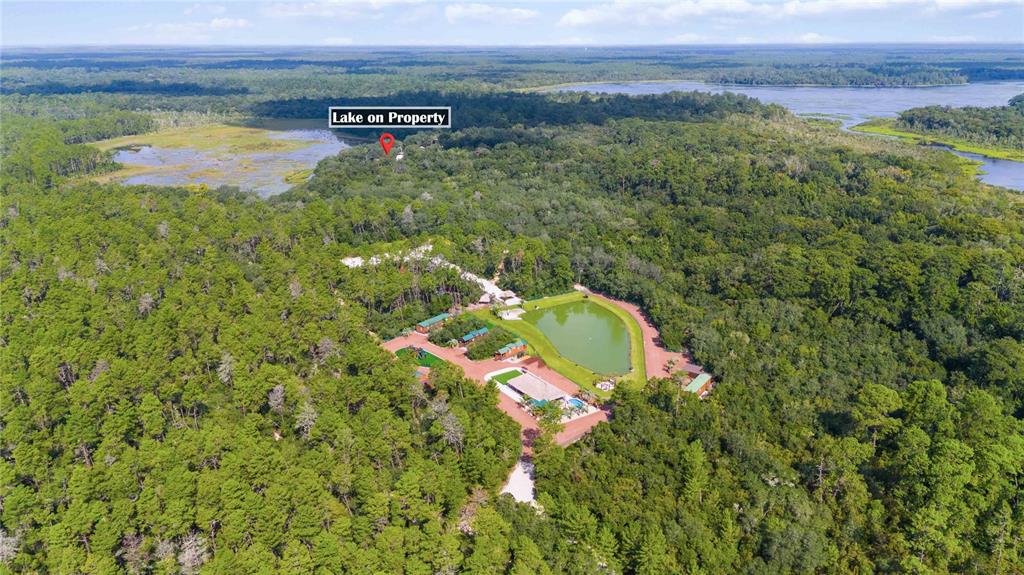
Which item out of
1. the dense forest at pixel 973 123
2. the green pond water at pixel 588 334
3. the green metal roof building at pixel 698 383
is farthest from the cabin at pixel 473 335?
the dense forest at pixel 973 123

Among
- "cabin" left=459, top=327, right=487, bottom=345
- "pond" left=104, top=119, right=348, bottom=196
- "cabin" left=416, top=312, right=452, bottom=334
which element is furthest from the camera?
"pond" left=104, top=119, right=348, bottom=196

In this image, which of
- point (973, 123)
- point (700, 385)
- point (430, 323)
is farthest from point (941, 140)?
point (430, 323)

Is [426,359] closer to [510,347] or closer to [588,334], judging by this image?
[510,347]

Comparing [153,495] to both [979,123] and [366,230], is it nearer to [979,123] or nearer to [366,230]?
[366,230]

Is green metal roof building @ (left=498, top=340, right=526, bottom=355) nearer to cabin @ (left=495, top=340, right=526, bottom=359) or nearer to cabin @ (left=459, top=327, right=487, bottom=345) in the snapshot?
cabin @ (left=495, top=340, right=526, bottom=359)

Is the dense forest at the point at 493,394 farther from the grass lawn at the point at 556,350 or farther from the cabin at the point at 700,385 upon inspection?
the grass lawn at the point at 556,350

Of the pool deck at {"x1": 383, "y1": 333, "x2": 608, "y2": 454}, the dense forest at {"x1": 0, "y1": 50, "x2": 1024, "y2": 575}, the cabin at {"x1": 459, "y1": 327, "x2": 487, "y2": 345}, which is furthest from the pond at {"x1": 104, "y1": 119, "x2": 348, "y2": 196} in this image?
the cabin at {"x1": 459, "y1": 327, "x2": 487, "y2": 345}
